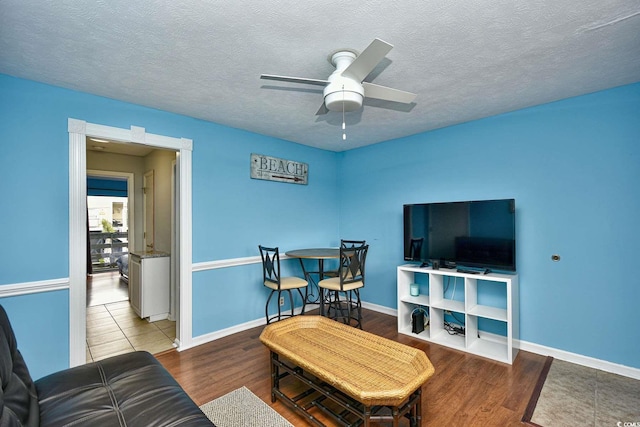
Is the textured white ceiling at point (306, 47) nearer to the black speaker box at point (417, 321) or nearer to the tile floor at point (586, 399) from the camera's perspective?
the black speaker box at point (417, 321)

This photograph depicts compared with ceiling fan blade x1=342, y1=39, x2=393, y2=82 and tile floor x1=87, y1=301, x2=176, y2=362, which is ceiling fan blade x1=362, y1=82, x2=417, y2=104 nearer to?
ceiling fan blade x1=342, y1=39, x2=393, y2=82

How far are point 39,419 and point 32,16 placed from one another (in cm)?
203

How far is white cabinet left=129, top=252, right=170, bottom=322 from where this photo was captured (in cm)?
383

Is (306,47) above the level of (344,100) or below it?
above

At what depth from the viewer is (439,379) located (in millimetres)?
2461

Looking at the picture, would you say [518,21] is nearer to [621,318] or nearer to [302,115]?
[302,115]

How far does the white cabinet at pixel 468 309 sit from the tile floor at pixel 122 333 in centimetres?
281

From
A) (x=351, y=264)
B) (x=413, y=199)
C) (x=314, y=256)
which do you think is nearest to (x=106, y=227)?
(x=314, y=256)

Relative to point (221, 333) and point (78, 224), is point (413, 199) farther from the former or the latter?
point (78, 224)

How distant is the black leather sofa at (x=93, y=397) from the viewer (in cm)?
128

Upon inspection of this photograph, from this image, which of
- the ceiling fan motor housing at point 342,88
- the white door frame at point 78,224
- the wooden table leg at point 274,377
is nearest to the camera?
the ceiling fan motor housing at point 342,88

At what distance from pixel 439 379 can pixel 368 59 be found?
253 centimetres

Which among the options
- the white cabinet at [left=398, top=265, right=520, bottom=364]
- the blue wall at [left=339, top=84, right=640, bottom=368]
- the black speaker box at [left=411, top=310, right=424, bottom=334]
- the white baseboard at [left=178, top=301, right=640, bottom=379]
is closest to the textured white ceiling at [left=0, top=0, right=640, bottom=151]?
the blue wall at [left=339, top=84, right=640, bottom=368]

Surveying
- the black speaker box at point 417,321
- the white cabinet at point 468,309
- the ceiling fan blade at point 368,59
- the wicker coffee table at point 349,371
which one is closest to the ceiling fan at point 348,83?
the ceiling fan blade at point 368,59
